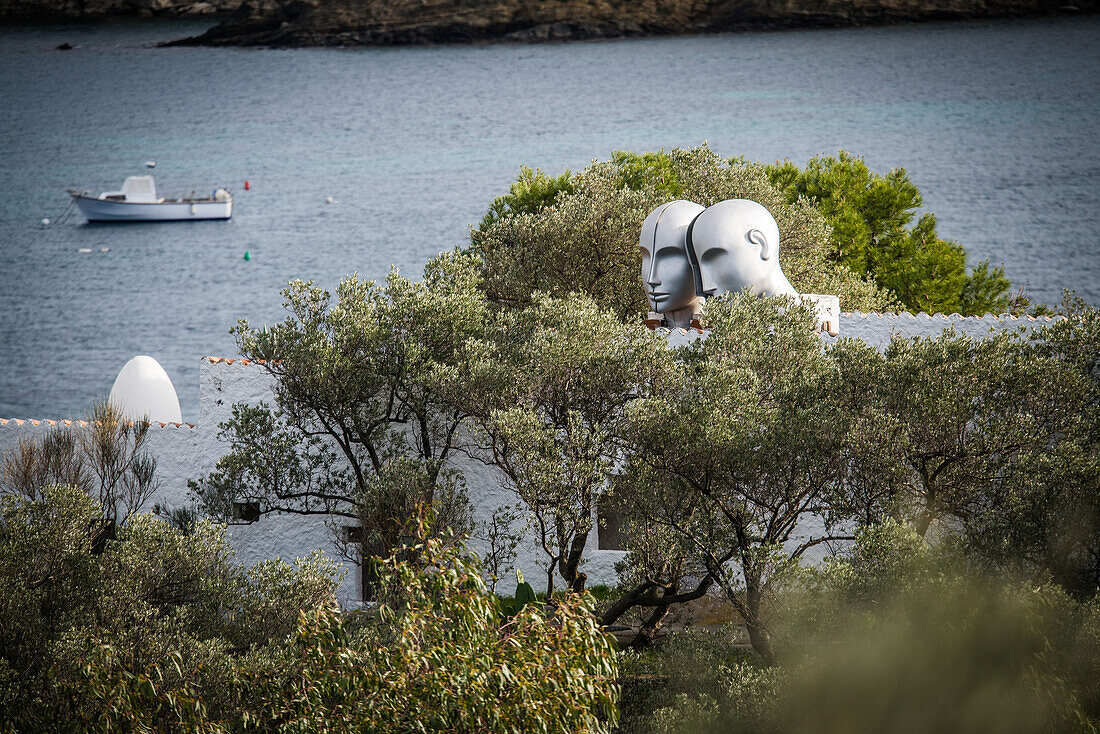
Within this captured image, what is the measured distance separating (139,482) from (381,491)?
598 cm

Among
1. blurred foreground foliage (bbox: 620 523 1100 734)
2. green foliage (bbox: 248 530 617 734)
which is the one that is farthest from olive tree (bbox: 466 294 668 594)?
green foliage (bbox: 248 530 617 734)

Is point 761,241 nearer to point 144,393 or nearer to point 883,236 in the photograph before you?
point 144,393

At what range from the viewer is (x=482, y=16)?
86062 mm

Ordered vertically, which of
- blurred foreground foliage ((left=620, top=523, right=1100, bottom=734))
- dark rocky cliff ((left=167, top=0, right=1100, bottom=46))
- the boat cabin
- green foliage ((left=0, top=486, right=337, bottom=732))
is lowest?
the boat cabin

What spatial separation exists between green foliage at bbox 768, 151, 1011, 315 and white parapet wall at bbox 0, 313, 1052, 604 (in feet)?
52.0

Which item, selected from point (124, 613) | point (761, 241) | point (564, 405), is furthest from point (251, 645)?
point (761, 241)

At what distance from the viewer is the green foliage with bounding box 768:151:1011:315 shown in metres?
35.8

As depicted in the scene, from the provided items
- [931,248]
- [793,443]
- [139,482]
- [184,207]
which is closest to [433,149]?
[184,207]

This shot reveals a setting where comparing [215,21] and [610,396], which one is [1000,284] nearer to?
[610,396]

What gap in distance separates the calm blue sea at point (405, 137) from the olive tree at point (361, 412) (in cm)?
5028

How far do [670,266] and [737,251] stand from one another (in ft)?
4.97

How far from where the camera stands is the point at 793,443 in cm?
1531

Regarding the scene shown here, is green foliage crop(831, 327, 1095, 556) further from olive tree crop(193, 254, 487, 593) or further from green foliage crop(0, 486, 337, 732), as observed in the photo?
green foliage crop(0, 486, 337, 732)

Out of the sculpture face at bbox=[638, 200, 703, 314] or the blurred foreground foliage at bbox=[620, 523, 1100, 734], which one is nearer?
the blurred foreground foliage at bbox=[620, 523, 1100, 734]
